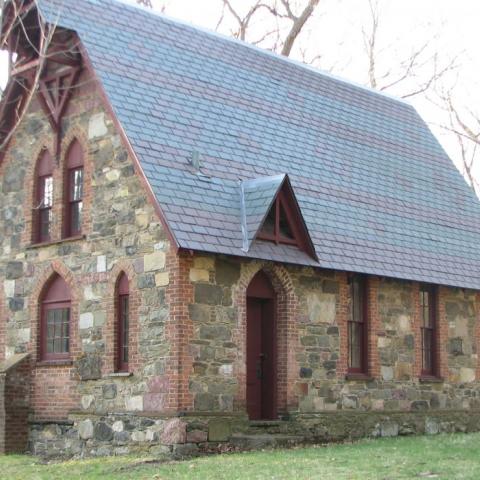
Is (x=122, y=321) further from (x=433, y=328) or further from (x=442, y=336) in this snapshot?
(x=442, y=336)

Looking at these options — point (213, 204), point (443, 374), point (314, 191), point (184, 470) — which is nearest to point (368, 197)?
point (314, 191)

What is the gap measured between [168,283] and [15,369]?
4.24 m

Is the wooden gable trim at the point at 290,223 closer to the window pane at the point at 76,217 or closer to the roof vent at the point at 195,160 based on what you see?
the roof vent at the point at 195,160

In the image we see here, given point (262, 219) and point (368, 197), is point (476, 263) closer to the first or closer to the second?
point (368, 197)

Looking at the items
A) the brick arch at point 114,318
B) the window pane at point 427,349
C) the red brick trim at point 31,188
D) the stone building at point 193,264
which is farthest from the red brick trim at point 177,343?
the window pane at point 427,349

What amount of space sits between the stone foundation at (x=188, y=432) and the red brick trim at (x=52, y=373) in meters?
0.28

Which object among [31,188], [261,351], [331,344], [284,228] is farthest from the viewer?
[31,188]

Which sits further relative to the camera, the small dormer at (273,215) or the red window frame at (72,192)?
the red window frame at (72,192)

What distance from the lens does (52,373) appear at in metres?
19.8

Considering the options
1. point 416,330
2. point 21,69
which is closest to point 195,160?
point 21,69

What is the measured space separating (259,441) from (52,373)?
171 inches

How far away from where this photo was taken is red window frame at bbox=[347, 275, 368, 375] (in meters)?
21.3

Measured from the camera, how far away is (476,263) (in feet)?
81.4

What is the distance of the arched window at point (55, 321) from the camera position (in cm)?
1997
